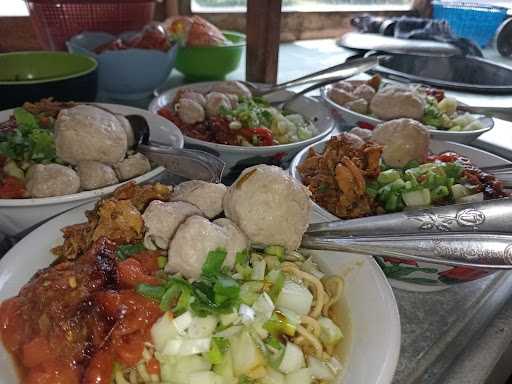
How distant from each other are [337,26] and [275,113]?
2.85 meters

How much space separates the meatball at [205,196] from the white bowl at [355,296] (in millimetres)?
259

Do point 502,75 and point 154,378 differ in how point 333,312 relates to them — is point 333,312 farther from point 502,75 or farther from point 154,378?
point 502,75

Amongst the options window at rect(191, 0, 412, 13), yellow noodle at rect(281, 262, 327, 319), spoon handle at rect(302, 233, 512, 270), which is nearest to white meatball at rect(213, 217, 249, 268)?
yellow noodle at rect(281, 262, 327, 319)

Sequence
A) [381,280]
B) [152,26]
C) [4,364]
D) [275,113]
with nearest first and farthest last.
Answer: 1. [4,364]
2. [381,280]
3. [275,113]
4. [152,26]

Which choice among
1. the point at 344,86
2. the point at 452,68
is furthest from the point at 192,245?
the point at 452,68

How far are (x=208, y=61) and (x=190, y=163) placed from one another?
4.69 feet

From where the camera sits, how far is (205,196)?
109 centimetres

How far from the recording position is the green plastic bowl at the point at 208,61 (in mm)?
2516

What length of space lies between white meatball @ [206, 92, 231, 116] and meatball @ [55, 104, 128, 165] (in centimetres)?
67

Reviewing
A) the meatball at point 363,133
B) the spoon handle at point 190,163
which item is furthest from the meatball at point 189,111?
the meatball at point 363,133

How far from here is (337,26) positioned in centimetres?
446

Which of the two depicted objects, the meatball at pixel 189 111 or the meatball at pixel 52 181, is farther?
the meatball at pixel 189 111

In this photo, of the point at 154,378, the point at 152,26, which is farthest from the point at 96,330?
the point at 152,26

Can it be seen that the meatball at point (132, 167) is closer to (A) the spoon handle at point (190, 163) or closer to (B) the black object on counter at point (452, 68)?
(A) the spoon handle at point (190, 163)
